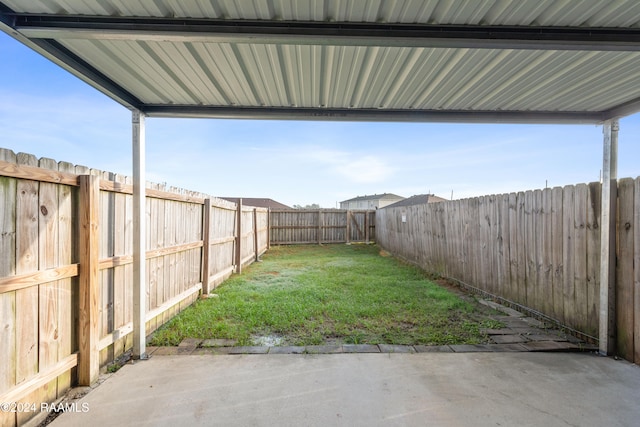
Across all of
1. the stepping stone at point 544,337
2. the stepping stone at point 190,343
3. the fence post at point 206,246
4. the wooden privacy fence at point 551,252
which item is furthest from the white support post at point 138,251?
the wooden privacy fence at point 551,252

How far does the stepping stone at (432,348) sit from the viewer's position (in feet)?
9.39

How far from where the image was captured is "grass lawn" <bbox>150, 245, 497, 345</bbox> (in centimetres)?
322

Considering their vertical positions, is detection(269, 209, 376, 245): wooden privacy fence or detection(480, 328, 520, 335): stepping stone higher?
detection(269, 209, 376, 245): wooden privacy fence

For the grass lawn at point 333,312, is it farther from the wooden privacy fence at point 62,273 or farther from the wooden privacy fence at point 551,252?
the wooden privacy fence at point 62,273

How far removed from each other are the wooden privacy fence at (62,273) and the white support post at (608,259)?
4586 mm

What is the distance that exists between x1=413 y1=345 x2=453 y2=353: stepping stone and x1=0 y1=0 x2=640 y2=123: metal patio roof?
2.32 metres

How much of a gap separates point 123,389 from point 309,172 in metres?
25.2

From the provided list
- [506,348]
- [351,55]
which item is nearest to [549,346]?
[506,348]

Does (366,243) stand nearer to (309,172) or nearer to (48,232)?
(48,232)

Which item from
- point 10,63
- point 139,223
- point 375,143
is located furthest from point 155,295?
point 375,143

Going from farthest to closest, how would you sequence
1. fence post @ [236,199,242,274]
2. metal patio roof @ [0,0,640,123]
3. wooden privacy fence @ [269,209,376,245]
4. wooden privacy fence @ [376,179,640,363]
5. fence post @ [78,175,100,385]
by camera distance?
wooden privacy fence @ [269,209,376,245] < fence post @ [236,199,242,274] < wooden privacy fence @ [376,179,640,363] < fence post @ [78,175,100,385] < metal patio roof @ [0,0,640,123]

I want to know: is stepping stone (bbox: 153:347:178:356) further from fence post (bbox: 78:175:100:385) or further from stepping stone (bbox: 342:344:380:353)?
stepping stone (bbox: 342:344:380:353)

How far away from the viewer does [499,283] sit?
15.0ft

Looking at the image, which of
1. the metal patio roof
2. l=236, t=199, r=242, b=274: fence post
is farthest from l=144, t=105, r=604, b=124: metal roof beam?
l=236, t=199, r=242, b=274: fence post
